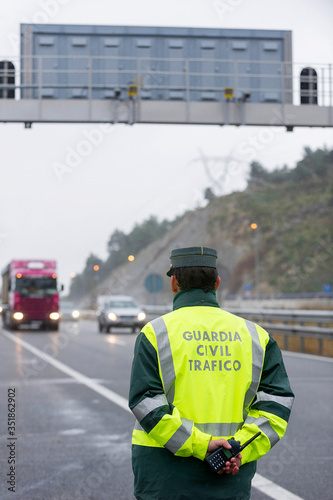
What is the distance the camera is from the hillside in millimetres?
75688

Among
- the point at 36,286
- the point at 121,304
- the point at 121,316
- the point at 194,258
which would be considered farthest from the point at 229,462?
the point at 36,286

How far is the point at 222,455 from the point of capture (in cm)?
298

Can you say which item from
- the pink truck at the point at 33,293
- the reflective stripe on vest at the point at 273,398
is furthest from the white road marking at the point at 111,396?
the pink truck at the point at 33,293

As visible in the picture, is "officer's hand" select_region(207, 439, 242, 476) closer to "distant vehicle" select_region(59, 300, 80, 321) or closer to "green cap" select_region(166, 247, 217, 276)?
"green cap" select_region(166, 247, 217, 276)

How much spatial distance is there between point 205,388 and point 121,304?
30529mm

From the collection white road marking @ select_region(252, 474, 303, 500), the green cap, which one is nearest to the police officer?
the green cap

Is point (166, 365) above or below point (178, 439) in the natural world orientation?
above

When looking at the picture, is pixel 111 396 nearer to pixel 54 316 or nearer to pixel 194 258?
pixel 194 258

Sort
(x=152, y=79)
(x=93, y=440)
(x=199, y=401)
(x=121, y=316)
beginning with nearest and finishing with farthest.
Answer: (x=199, y=401), (x=93, y=440), (x=152, y=79), (x=121, y=316)

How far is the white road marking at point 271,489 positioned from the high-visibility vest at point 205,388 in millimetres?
2722

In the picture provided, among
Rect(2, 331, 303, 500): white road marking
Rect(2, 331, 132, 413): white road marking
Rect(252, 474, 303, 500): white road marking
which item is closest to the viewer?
Rect(252, 474, 303, 500): white road marking

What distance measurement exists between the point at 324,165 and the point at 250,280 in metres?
27.8

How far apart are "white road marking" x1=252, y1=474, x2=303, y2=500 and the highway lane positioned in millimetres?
50

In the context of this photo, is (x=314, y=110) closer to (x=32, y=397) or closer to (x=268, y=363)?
(x=32, y=397)
